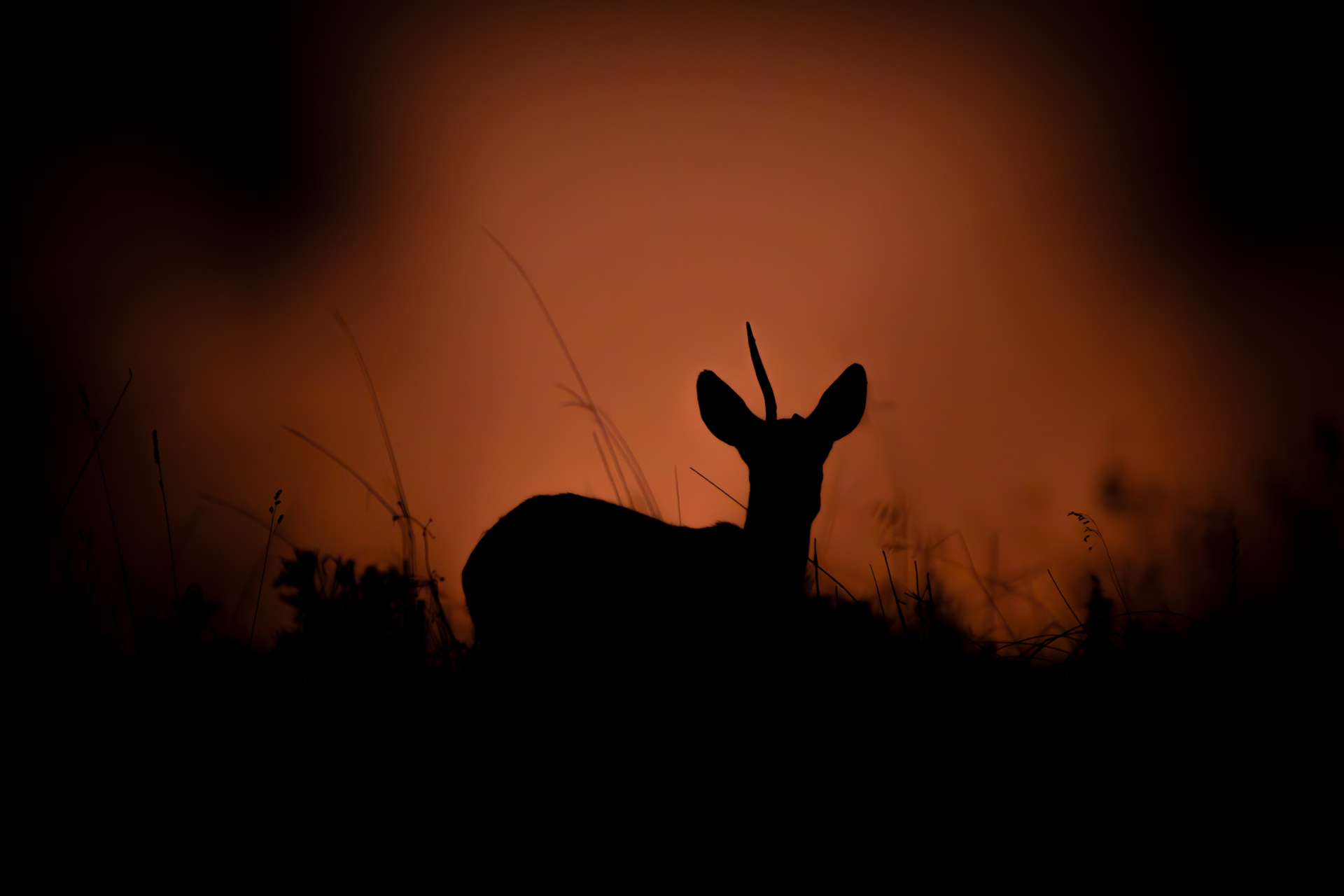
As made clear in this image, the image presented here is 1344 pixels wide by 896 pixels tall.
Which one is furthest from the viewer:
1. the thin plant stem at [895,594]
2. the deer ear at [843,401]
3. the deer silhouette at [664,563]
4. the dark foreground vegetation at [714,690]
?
the deer ear at [843,401]

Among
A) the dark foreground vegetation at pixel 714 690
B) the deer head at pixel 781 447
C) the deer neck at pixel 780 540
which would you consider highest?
the deer head at pixel 781 447

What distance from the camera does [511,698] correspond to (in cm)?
187

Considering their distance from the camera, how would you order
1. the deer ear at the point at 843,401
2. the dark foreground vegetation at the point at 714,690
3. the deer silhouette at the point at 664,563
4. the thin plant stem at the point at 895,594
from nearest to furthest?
the dark foreground vegetation at the point at 714,690 → the thin plant stem at the point at 895,594 → the deer silhouette at the point at 664,563 → the deer ear at the point at 843,401

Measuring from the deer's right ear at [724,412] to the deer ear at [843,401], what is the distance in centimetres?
29

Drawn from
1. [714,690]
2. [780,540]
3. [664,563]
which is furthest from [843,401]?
[714,690]

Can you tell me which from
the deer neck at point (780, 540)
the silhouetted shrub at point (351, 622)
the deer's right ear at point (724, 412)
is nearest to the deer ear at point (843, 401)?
the deer's right ear at point (724, 412)

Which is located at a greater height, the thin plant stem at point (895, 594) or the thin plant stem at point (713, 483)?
the thin plant stem at point (713, 483)

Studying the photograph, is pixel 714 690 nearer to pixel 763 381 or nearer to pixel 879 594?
pixel 879 594

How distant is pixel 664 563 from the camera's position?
238 cm

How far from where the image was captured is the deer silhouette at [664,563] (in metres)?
2.23

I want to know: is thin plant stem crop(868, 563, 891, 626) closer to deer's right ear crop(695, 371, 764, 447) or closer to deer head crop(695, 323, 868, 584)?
deer head crop(695, 323, 868, 584)

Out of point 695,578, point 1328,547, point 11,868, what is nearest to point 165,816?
point 11,868

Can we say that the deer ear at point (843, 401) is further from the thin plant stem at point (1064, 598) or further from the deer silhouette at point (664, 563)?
the thin plant stem at point (1064, 598)

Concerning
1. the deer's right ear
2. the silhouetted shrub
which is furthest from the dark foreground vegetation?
the deer's right ear
